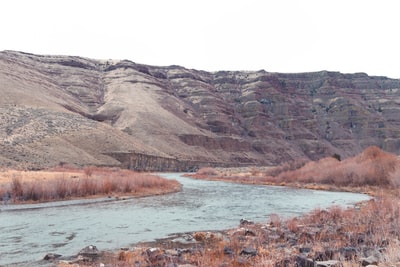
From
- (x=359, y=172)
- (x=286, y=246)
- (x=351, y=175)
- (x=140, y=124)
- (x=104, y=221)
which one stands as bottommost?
(x=104, y=221)

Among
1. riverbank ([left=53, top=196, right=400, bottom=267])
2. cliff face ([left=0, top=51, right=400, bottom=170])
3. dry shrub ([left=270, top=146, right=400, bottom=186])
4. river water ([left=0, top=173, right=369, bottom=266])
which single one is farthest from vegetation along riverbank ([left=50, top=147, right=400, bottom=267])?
cliff face ([left=0, top=51, right=400, bottom=170])

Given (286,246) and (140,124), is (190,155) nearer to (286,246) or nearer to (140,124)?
(140,124)

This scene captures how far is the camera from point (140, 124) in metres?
122

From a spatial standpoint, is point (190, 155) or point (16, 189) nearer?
A: point (16, 189)

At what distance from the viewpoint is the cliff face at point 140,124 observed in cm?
7406

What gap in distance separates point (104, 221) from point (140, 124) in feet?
332

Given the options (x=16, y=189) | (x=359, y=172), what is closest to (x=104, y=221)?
(x=16, y=189)

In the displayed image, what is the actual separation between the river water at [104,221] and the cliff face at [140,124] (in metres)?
30.5

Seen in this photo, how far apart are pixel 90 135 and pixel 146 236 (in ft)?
223

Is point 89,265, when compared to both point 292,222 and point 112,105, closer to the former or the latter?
point 292,222

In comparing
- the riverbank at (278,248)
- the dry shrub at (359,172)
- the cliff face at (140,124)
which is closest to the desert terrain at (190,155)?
the riverbank at (278,248)

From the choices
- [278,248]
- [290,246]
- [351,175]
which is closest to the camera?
[278,248]

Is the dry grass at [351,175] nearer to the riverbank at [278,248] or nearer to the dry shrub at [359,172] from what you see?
the dry shrub at [359,172]

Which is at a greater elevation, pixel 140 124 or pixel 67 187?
pixel 140 124
